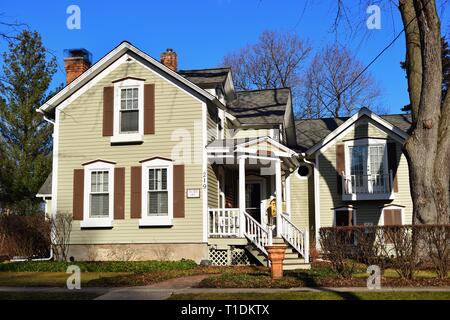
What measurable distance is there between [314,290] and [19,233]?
45.3 ft

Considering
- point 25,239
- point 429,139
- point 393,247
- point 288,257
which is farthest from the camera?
point 25,239

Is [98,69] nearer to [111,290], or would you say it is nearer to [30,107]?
[111,290]

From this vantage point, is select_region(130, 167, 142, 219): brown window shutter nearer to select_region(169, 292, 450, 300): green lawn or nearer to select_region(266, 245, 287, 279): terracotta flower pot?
select_region(266, 245, 287, 279): terracotta flower pot

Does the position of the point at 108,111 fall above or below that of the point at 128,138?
above

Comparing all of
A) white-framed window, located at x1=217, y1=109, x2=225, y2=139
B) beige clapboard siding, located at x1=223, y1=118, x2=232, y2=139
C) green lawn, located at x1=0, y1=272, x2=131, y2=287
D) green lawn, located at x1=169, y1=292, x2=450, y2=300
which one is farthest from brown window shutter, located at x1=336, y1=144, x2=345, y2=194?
green lawn, located at x1=169, y1=292, x2=450, y2=300

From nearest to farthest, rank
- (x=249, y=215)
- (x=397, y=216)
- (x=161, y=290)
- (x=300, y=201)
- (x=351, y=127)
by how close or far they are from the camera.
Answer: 1. (x=161, y=290)
2. (x=249, y=215)
3. (x=397, y=216)
4. (x=351, y=127)
5. (x=300, y=201)

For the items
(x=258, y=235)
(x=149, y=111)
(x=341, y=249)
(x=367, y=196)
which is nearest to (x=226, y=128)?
(x=149, y=111)

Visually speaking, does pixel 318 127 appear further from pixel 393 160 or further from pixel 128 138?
pixel 128 138

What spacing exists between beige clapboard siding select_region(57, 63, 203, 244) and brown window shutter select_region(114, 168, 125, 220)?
14cm

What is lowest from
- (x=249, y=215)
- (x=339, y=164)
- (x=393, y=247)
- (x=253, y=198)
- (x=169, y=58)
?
(x=393, y=247)

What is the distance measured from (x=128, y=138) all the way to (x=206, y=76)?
15.6 feet

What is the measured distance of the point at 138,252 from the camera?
53.5 feet
